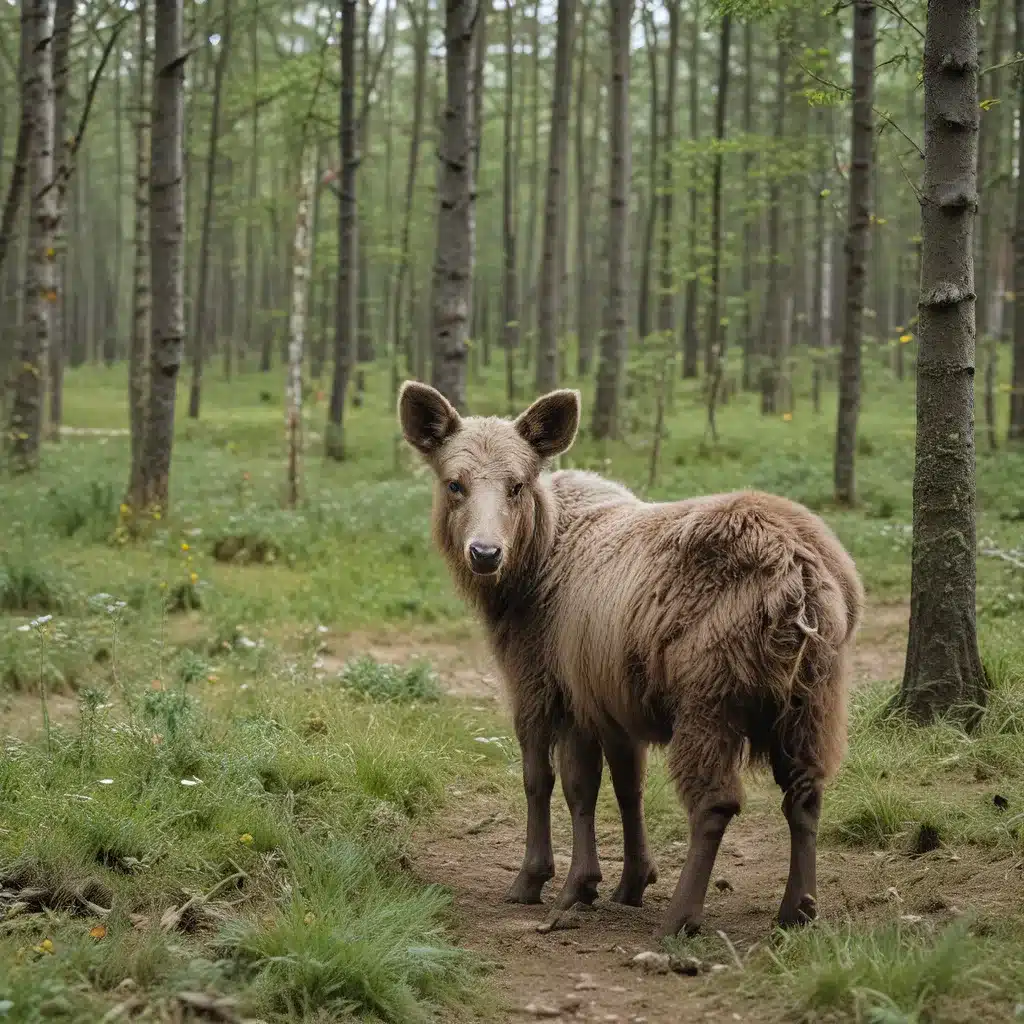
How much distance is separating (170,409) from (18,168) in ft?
11.7

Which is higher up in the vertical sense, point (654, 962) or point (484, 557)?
point (484, 557)

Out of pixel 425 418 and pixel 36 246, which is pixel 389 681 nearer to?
pixel 425 418

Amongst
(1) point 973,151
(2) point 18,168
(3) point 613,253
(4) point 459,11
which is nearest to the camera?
(1) point 973,151

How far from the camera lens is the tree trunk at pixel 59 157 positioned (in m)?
13.4

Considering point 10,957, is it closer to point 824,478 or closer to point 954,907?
point 954,907

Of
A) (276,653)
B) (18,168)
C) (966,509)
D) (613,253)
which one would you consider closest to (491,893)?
(966,509)

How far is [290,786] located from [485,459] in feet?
6.59

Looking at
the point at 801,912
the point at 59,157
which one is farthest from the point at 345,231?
the point at 801,912

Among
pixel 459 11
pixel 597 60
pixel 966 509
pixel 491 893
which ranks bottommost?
pixel 491 893

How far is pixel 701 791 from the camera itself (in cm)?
437

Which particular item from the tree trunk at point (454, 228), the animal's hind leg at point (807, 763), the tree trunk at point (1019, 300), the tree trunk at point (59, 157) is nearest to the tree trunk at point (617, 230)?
the tree trunk at point (1019, 300)

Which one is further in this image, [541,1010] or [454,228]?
[454,228]

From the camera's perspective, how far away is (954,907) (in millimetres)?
4449

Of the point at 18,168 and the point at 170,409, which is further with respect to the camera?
the point at 170,409
